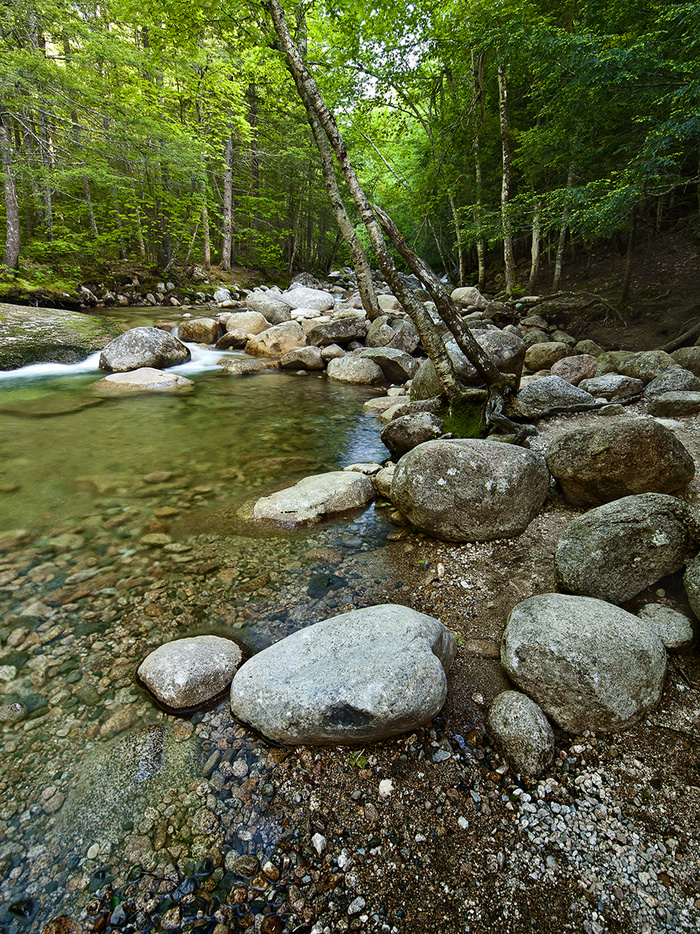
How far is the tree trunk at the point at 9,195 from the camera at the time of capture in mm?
11916

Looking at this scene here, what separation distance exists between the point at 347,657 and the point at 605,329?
11699 millimetres

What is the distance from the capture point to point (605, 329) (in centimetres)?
1077

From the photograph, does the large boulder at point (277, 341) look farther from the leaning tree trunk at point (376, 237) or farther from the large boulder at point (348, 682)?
the large boulder at point (348, 682)

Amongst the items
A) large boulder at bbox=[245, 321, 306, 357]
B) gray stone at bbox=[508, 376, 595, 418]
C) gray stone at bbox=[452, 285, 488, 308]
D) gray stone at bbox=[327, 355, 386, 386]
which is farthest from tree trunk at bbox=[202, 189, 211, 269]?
gray stone at bbox=[508, 376, 595, 418]

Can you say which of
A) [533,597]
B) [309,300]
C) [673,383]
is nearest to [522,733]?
[533,597]

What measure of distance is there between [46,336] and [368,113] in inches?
567

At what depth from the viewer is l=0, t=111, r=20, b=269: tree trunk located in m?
11.9

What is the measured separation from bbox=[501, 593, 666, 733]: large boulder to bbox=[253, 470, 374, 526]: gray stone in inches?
91.2

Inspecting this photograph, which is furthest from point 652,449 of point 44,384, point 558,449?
point 44,384

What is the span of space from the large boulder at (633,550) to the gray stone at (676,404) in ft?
11.4

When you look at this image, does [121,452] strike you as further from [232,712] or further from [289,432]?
[232,712]

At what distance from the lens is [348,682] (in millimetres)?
2102

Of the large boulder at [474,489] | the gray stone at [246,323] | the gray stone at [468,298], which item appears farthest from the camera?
the gray stone at [468,298]

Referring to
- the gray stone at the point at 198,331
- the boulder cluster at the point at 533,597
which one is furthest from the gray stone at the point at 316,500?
the gray stone at the point at 198,331
